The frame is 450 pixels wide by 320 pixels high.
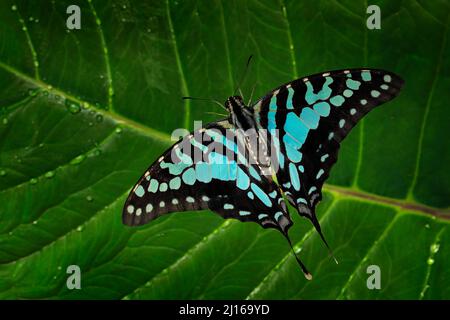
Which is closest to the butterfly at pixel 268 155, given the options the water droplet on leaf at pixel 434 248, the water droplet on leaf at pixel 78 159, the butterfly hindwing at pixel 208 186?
the butterfly hindwing at pixel 208 186

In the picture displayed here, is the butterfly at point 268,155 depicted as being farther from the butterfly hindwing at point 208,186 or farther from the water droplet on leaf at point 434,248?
the water droplet on leaf at point 434,248

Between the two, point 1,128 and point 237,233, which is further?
point 237,233

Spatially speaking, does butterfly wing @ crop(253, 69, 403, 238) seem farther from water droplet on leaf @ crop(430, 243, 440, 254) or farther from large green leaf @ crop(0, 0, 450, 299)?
water droplet on leaf @ crop(430, 243, 440, 254)

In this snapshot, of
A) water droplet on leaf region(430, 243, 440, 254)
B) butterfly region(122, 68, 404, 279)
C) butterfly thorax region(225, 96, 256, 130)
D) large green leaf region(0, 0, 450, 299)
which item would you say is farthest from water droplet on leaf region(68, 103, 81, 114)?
water droplet on leaf region(430, 243, 440, 254)

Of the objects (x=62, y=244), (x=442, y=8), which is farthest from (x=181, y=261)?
(x=442, y=8)

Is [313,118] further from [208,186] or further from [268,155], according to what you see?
[208,186]

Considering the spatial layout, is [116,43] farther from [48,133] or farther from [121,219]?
[121,219]

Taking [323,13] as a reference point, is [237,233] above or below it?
below

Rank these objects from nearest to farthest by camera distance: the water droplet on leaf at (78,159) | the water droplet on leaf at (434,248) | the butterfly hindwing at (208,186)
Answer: the butterfly hindwing at (208,186), the water droplet on leaf at (78,159), the water droplet on leaf at (434,248)
